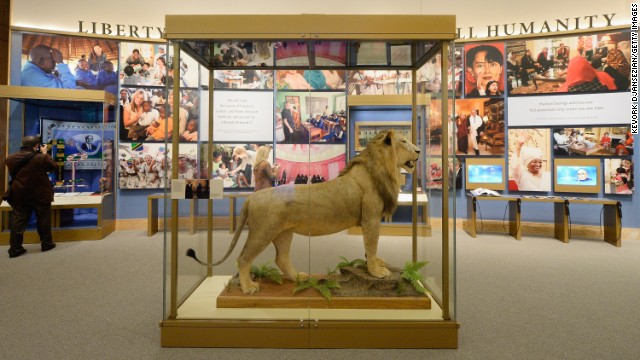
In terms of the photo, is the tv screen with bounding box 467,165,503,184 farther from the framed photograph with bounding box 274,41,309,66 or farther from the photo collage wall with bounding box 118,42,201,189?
the photo collage wall with bounding box 118,42,201,189

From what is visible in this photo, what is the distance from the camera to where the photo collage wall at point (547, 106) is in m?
5.89

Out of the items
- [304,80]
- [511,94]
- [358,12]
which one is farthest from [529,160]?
[304,80]

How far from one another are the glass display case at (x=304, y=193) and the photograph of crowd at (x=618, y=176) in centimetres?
537

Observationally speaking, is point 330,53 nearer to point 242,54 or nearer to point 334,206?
point 242,54

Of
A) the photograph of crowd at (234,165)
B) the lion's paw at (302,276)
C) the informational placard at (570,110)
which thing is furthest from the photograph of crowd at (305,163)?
the informational placard at (570,110)

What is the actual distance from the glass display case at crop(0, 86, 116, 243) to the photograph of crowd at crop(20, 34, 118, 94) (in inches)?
27.2

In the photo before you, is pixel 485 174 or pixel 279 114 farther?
pixel 485 174

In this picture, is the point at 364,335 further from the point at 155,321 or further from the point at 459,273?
the point at 459,273

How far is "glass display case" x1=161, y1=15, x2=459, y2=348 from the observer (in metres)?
2.19

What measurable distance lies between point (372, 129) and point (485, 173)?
457 cm

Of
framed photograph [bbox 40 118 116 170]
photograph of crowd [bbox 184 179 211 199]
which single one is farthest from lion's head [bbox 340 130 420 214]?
framed photograph [bbox 40 118 116 170]

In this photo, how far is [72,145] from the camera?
5.74 m

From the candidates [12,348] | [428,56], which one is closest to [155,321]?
[12,348]

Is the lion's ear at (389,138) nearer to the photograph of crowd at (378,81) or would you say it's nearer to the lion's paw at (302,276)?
the photograph of crowd at (378,81)
